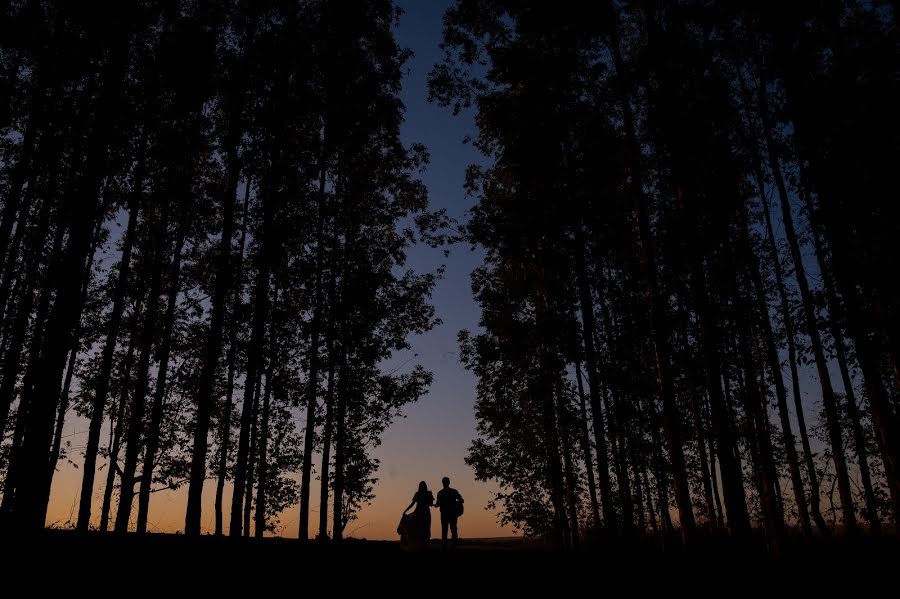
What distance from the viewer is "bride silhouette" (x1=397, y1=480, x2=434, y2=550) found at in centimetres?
1330

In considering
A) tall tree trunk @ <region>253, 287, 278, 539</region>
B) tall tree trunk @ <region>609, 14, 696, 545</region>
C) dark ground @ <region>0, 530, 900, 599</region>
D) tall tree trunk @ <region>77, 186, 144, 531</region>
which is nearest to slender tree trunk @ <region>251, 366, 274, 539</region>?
tall tree trunk @ <region>253, 287, 278, 539</region>

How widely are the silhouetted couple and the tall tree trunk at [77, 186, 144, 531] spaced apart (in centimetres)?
918

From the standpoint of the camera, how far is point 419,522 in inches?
531

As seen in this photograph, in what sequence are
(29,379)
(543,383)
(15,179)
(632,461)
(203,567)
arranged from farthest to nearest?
(632,461) < (543,383) < (29,379) < (15,179) < (203,567)

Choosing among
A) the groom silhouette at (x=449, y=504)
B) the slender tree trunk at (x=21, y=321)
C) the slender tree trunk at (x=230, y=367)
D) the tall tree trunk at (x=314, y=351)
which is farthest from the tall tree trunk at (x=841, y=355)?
the slender tree trunk at (x=21, y=321)

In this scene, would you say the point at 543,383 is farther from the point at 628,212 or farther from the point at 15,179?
the point at 15,179

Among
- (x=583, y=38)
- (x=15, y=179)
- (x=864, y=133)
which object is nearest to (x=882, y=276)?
(x=864, y=133)

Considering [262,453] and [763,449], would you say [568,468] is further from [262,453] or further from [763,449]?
[262,453]

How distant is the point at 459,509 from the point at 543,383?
6.54 metres

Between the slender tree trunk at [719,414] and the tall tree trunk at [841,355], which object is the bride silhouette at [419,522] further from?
the tall tree trunk at [841,355]

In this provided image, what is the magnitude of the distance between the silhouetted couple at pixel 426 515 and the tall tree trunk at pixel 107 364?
9181 millimetres

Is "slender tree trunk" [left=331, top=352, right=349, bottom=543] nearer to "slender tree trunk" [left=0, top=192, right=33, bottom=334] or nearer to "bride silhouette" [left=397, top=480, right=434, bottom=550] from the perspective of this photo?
"bride silhouette" [left=397, top=480, right=434, bottom=550]

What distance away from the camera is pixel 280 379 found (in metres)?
20.3

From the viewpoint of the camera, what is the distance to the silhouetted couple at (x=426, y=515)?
1333 centimetres
